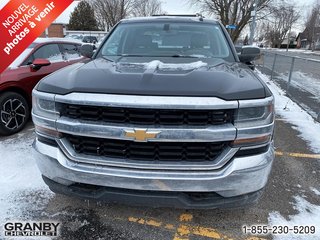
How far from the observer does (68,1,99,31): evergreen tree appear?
52.9 meters

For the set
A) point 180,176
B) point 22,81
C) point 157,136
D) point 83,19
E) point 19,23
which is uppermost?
point 83,19

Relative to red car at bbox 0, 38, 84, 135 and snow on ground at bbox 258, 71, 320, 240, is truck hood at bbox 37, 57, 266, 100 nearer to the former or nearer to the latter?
snow on ground at bbox 258, 71, 320, 240

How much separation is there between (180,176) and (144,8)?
45.8 metres

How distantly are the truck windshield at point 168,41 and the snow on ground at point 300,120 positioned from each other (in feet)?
7.84

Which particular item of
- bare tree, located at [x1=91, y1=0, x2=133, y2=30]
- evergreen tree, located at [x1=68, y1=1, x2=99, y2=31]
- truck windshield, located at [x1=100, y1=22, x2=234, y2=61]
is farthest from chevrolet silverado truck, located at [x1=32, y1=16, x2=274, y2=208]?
evergreen tree, located at [x1=68, y1=1, x2=99, y2=31]

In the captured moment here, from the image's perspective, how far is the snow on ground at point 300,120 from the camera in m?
5.05

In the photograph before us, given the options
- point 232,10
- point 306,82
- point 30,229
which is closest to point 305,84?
point 306,82

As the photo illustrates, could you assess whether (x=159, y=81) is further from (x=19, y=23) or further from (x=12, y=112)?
(x=19, y=23)

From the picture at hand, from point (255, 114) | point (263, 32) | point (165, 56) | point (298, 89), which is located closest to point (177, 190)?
point (255, 114)

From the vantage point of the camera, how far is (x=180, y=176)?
7.25ft

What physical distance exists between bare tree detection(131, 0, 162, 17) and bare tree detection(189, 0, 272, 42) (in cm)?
894

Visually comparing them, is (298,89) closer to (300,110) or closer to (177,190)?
(300,110)

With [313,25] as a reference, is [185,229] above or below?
below

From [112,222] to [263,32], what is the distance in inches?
3812
